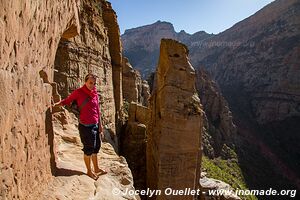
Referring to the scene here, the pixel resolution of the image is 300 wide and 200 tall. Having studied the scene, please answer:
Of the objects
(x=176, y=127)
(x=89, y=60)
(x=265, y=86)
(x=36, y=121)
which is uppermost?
(x=265, y=86)

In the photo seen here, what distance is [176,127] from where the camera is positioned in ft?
47.6

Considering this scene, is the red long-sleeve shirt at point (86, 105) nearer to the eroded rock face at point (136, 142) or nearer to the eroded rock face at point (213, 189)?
the eroded rock face at point (213, 189)

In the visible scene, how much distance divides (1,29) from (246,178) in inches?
1630

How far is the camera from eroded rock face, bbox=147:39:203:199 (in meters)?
14.2

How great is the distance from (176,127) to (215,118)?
109 ft

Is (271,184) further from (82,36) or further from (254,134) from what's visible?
(82,36)

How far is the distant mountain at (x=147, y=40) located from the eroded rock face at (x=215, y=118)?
8415 centimetres

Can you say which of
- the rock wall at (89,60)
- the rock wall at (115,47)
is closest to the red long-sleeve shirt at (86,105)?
the rock wall at (89,60)

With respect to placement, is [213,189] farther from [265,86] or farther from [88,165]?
[265,86]

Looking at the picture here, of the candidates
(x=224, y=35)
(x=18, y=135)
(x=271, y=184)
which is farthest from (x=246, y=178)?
(x=224, y=35)

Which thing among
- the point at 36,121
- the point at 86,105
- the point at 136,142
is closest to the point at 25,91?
the point at 36,121

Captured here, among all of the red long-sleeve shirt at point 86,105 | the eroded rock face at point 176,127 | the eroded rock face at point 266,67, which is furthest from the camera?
the eroded rock face at point 266,67

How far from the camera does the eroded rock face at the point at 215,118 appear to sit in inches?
1698

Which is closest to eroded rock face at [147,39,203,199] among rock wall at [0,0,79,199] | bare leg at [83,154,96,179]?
bare leg at [83,154,96,179]
